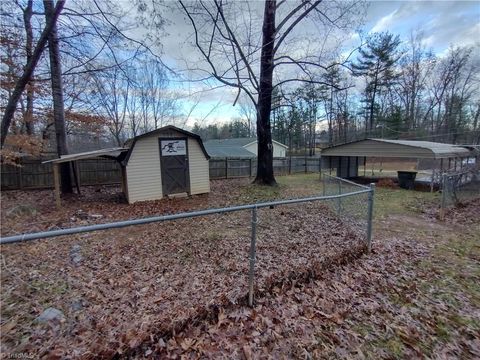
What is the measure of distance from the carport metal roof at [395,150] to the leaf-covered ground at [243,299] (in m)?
10.7

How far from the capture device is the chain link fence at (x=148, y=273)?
6.93ft

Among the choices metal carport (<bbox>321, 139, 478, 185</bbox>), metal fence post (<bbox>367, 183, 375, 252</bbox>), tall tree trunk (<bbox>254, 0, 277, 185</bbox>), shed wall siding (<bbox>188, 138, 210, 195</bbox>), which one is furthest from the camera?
metal carport (<bbox>321, 139, 478, 185</bbox>)

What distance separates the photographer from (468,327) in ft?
8.71

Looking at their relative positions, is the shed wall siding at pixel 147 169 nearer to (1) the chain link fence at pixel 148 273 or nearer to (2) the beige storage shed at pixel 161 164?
(2) the beige storage shed at pixel 161 164

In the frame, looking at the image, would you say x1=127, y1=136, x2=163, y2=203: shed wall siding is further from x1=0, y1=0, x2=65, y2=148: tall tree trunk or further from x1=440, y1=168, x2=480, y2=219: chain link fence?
x1=440, y1=168, x2=480, y2=219: chain link fence

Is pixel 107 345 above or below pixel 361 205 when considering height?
below

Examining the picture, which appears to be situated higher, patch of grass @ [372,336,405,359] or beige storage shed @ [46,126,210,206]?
beige storage shed @ [46,126,210,206]

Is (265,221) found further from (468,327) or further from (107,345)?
(107,345)

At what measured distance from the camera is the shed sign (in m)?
10.9

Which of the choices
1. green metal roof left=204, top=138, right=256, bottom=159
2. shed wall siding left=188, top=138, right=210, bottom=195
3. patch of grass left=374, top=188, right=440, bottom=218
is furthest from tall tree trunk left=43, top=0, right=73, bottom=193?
green metal roof left=204, top=138, right=256, bottom=159

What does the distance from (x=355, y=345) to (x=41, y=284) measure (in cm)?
300

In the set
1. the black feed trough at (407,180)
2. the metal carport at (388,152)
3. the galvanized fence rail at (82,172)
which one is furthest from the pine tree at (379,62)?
the galvanized fence rail at (82,172)

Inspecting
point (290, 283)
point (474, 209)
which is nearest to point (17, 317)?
point (290, 283)

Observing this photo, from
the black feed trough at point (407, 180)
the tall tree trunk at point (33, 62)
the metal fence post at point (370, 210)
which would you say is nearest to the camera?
the metal fence post at point (370, 210)
